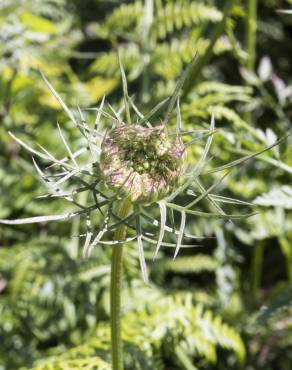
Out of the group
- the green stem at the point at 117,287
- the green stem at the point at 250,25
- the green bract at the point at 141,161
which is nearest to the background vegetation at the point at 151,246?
the green stem at the point at 250,25

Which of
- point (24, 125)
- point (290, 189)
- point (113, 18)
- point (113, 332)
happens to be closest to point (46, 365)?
point (113, 332)

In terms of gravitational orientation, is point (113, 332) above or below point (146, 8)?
below

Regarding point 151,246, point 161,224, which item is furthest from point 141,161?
point 151,246

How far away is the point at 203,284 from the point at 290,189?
3.34 ft

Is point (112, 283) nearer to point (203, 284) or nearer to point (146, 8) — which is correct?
point (203, 284)

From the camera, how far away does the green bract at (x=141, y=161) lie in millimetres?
1069

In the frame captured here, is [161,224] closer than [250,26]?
Yes

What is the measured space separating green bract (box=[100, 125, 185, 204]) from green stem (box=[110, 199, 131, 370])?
4 cm

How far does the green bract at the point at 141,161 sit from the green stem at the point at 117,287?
0.04 m

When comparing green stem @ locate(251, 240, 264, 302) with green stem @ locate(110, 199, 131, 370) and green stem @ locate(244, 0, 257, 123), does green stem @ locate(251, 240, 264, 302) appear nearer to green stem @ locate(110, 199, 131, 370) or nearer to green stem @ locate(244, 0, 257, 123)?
green stem @ locate(244, 0, 257, 123)

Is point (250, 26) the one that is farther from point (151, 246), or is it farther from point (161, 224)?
point (161, 224)

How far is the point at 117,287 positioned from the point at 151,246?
1004 millimetres

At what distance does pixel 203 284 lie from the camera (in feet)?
8.34

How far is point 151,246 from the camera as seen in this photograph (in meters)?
2.22
